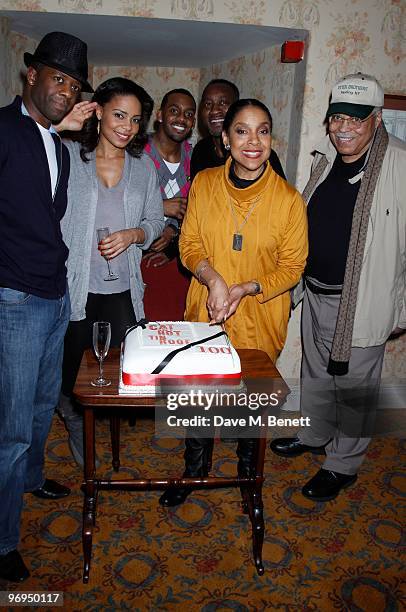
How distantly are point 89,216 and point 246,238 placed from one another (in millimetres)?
784

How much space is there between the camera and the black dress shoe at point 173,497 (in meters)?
2.86

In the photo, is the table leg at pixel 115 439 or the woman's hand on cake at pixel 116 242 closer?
the woman's hand on cake at pixel 116 242

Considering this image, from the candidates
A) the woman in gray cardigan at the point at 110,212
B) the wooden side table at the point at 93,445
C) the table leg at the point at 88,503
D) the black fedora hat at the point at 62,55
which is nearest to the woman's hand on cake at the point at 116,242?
the woman in gray cardigan at the point at 110,212

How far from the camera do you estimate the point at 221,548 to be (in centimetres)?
260

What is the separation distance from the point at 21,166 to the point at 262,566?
6.86 feet

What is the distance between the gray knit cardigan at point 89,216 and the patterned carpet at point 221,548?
1094mm

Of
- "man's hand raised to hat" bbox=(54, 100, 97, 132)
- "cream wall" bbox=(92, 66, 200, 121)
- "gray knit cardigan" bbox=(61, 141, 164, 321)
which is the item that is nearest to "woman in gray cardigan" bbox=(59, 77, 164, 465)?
"gray knit cardigan" bbox=(61, 141, 164, 321)

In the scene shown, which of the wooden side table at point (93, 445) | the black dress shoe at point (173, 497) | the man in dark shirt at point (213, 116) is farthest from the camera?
the man in dark shirt at point (213, 116)

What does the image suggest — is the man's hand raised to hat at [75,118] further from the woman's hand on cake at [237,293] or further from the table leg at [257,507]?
the table leg at [257,507]

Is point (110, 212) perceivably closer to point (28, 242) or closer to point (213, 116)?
point (28, 242)

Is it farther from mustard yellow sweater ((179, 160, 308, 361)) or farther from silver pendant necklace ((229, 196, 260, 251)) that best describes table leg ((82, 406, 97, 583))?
silver pendant necklace ((229, 196, 260, 251))

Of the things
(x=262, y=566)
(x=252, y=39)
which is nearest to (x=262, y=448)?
(x=262, y=566)

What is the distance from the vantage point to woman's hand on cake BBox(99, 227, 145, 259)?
2.48 m

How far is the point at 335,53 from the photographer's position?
11.1 ft
